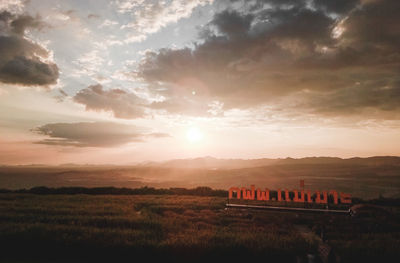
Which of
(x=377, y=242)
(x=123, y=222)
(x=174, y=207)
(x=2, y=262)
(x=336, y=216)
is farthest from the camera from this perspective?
(x=174, y=207)

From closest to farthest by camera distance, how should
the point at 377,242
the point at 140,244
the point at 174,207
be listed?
the point at 140,244, the point at 377,242, the point at 174,207

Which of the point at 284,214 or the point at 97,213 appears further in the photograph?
the point at 284,214

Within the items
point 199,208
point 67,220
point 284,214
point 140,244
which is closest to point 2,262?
point 140,244

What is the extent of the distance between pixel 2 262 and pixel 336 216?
20107 millimetres

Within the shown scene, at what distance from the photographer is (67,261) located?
9.64 meters

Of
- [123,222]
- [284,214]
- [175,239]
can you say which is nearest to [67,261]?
[175,239]

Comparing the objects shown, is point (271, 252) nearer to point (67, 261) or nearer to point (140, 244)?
point (140, 244)

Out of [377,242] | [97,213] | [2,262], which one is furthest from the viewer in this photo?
[97,213]

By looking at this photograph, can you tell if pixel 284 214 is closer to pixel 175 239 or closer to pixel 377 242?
pixel 377 242

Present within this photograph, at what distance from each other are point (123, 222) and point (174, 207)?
302 inches

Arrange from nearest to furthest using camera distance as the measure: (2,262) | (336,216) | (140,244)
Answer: (2,262) < (140,244) < (336,216)

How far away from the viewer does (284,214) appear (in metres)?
20.4

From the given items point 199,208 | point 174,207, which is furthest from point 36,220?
point 199,208

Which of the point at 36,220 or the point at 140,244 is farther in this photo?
the point at 36,220
